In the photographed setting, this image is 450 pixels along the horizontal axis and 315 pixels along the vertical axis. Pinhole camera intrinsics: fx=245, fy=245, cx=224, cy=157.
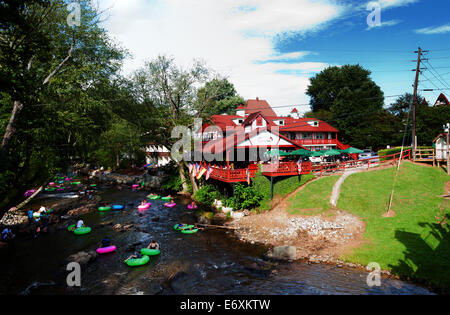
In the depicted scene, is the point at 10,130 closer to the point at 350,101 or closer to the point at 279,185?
the point at 279,185

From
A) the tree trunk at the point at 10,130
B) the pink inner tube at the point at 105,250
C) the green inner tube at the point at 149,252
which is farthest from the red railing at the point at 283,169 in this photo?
the tree trunk at the point at 10,130

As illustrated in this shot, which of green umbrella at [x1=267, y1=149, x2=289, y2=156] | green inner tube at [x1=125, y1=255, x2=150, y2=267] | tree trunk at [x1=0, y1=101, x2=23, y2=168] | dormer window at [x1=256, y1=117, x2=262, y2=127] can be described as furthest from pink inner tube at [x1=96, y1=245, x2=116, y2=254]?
dormer window at [x1=256, y1=117, x2=262, y2=127]

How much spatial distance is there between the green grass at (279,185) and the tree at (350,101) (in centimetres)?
3586

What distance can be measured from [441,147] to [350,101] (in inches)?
1550

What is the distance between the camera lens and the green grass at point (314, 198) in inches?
860

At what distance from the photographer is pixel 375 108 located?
5847cm

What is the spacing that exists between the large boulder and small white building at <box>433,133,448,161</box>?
18016mm

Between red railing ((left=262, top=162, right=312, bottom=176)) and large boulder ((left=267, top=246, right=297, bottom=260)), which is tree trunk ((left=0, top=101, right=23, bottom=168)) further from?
red railing ((left=262, top=162, right=312, bottom=176))

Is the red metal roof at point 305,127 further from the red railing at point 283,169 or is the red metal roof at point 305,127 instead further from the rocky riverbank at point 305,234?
the rocky riverbank at point 305,234

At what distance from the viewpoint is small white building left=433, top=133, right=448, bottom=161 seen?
23.0 m

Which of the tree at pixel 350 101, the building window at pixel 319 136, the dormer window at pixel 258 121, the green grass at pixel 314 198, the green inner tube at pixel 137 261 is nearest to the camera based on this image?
the green inner tube at pixel 137 261

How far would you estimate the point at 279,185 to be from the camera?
1004 inches
